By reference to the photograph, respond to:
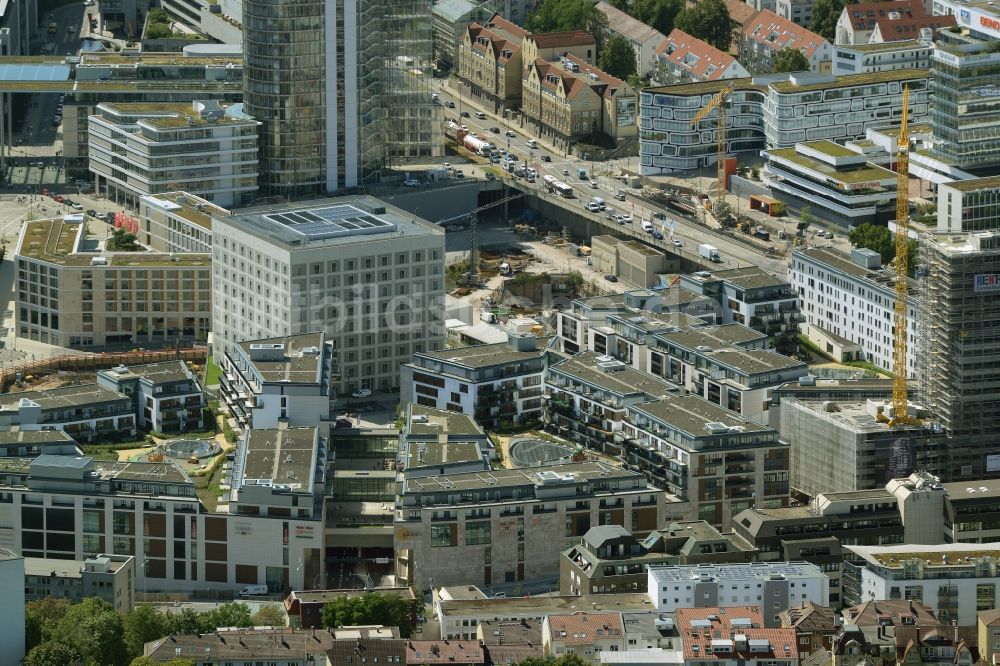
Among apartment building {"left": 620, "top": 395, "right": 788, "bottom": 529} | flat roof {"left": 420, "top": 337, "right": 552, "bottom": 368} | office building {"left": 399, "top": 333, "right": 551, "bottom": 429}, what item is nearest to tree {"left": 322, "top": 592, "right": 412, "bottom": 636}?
apartment building {"left": 620, "top": 395, "right": 788, "bottom": 529}

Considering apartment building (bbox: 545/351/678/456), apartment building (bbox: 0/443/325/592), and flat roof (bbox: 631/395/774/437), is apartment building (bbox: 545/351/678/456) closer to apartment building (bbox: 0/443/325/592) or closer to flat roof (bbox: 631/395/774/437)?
flat roof (bbox: 631/395/774/437)

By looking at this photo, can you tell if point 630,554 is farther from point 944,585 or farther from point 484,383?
point 484,383

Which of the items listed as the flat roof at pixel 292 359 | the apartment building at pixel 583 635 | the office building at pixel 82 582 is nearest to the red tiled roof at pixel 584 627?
the apartment building at pixel 583 635

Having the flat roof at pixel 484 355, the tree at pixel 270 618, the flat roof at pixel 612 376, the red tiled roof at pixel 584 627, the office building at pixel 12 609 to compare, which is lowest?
the tree at pixel 270 618

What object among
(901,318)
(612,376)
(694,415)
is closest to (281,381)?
(612,376)

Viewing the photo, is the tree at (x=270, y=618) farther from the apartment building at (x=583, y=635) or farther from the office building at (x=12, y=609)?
the apartment building at (x=583, y=635)

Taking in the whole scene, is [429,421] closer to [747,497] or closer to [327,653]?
[747,497]

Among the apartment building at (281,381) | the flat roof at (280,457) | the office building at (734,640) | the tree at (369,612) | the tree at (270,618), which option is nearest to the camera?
the office building at (734,640)
